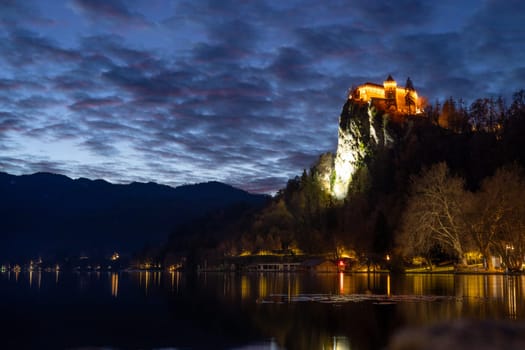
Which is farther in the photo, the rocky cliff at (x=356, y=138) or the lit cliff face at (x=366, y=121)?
the lit cliff face at (x=366, y=121)

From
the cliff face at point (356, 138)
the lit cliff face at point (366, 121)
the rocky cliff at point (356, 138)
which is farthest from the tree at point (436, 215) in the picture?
the lit cliff face at point (366, 121)

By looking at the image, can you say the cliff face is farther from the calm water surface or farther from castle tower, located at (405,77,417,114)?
the calm water surface

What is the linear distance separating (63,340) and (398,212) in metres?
107

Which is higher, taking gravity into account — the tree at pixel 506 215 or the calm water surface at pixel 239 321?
the tree at pixel 506 215

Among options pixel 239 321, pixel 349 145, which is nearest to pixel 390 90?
pixel 349 145

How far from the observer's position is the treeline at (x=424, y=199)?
254ft

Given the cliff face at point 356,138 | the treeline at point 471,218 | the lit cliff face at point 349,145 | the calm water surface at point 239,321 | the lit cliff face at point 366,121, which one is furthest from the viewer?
the lit cliff face at point 349,145

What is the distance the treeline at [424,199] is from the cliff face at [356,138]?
349 cm

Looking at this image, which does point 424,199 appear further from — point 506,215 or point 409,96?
point 409,96

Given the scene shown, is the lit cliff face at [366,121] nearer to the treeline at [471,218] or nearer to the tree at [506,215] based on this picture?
the treeline at [471,218]

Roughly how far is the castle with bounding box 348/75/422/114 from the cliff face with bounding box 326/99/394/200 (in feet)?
14.1

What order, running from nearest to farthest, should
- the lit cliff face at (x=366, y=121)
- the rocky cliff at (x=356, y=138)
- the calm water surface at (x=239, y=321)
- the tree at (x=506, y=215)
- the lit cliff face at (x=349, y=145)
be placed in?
the calm water surface at (x=239, y=321), the tree at (x=506, y=215), the rocky cliff at (x=356, y=138), the lit cliff face at (x=366, y=121), the lit cliff face at (x=349, y=145)

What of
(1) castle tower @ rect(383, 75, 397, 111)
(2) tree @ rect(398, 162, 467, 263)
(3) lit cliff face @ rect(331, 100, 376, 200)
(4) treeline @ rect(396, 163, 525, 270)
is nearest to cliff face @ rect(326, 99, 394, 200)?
(3) lit cliff face @ rect(331, 100, 376, 200)

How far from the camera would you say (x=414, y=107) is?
191000 mm
